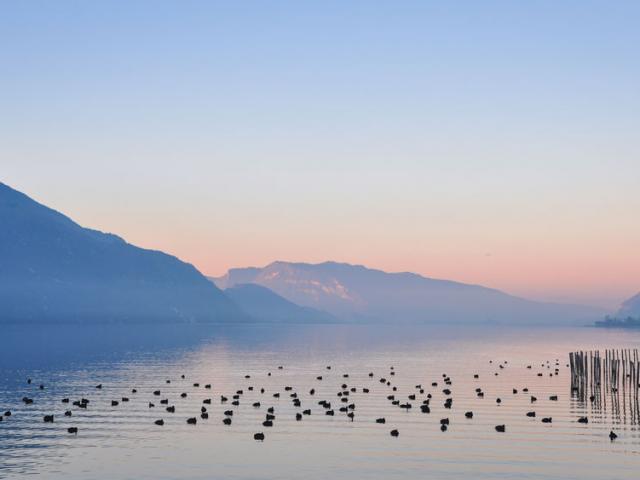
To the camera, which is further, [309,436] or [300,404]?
[300,404]

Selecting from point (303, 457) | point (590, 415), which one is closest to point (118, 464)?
point (303, 457)

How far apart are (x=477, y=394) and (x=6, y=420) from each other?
1856 inches

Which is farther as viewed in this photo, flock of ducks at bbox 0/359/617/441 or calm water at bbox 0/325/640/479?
flock of ducks at bbox 0/359/617/441

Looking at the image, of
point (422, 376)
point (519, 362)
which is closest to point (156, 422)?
point (422, 376)

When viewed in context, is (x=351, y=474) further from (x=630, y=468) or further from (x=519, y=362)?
(x=519, y=362)

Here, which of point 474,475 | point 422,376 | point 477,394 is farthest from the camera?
point 422,376

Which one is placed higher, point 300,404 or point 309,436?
point 300,404

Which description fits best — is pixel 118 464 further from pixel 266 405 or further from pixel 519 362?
pixel 519 362

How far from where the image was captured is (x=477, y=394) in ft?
300

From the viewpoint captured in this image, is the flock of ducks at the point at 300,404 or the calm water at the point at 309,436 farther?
the flock of ducks at the point at 300,404

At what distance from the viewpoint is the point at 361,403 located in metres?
81.5

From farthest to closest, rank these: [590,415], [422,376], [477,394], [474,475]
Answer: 1. [422,376]
2. [477,394]
3. [590,415]
4. [474,475]

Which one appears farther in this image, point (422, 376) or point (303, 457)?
point (422, 376)

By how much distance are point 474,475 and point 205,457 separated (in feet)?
53.0
